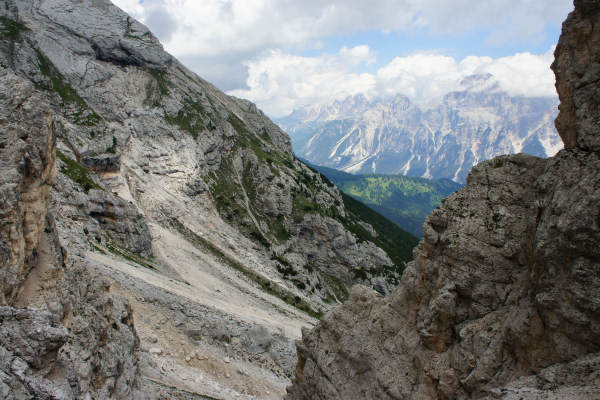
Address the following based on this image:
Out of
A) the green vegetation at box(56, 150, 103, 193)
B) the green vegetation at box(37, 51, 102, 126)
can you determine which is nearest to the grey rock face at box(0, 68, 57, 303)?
the green vegetation at box(56, 150, 103, 193)

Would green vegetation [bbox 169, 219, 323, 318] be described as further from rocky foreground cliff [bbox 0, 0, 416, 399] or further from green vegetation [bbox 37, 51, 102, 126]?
green vegetation [bbox 37, 51, 102, 126]

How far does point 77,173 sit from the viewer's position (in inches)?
2480

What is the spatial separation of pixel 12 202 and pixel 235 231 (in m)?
75.1

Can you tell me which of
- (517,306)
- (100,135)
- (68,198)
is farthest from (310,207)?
(517,306)

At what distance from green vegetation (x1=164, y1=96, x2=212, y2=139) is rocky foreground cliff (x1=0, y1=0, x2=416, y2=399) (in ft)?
2.01

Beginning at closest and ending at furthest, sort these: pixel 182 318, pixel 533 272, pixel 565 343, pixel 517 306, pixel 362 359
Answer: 1. pixel 565 343
2. pixel 533 272
3. pixel 517 306
4. pixel 362 359
5. pixel 182 318

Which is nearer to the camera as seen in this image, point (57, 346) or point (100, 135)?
point (57, 346)

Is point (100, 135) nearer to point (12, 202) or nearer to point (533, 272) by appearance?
point (12, 202)

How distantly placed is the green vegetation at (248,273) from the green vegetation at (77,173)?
18.9 meters

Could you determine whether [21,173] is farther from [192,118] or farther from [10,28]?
[10,28]

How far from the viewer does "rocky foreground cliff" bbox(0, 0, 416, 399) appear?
657 inches

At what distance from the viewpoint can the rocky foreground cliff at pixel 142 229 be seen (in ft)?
54.7

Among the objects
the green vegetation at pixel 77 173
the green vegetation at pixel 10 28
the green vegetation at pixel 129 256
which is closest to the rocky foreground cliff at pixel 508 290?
the green vegetation at pixel 129 256

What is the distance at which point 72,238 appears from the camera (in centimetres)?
4519
